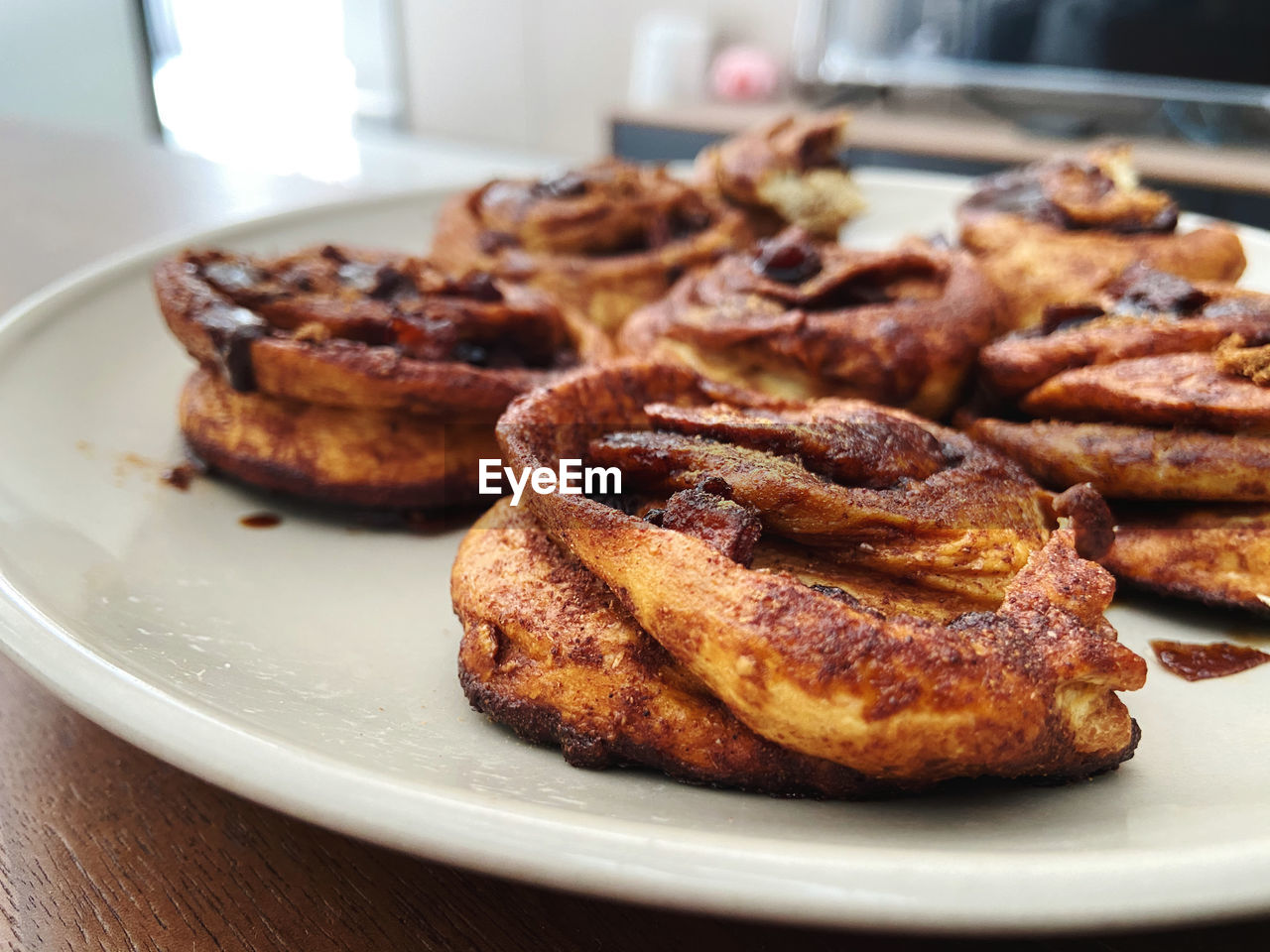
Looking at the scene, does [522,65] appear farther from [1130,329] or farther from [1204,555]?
[1204,555]

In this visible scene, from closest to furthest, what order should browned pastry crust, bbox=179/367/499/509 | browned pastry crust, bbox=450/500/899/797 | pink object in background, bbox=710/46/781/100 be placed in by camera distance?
1. browned pastry crust, bbox=450/500/899/797
2. browned pastry crust, bbox=179/367/499/509
3. pink object in background, bbox=710/46/781/100

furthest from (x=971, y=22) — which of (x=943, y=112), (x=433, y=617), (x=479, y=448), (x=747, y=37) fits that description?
(x=433, y=617)

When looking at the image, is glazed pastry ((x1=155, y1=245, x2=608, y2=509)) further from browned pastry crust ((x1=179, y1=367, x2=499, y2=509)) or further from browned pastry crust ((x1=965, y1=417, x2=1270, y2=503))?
browned pastry crust ((x1=965, y1=417, x2=1270, y2=503))

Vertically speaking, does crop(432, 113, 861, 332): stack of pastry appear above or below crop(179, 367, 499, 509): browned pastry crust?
above

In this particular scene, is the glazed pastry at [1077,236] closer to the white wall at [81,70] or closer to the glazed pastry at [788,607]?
the glazed pastry at [788,607]

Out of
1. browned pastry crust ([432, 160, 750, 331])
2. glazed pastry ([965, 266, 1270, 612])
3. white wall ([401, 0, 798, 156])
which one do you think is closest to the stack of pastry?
browned pastry crust ([432, 160, 750, 331])

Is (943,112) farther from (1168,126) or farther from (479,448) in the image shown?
(479,448)

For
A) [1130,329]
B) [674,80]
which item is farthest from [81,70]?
[1130,329]
